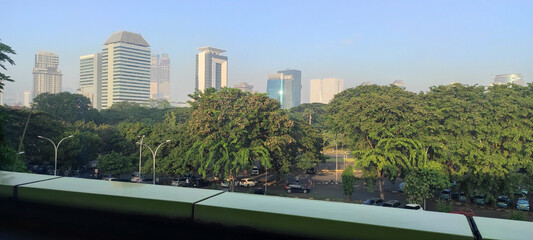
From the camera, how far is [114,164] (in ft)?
61.4

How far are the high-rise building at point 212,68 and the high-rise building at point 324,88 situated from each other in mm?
20196

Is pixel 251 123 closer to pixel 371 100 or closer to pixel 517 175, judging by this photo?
pixel 371 100

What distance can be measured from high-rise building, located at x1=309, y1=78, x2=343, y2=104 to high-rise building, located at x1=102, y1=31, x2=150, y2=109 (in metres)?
37.5

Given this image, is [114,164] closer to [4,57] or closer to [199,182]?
[199,182]

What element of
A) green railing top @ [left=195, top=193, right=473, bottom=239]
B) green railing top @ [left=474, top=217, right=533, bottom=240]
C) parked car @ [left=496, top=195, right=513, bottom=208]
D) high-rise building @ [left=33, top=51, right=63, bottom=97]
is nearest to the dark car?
parked car @ [left=496, top=195, right=513, bottom=208]

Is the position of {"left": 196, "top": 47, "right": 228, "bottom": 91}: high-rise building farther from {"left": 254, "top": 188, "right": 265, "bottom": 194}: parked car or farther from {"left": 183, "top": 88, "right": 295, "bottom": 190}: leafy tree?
{"left": 254, "top": 188, "right": 265, "bottom": 194}: parked car

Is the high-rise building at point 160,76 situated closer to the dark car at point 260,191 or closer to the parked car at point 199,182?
the parked car at point 199,182

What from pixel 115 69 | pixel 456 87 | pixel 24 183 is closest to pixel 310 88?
pixel 115 69

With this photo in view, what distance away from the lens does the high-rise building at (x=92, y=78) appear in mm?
Result: 83812

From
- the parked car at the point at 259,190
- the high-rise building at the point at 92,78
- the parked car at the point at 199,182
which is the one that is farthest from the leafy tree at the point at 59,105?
the high-rise building at the point at 92,78

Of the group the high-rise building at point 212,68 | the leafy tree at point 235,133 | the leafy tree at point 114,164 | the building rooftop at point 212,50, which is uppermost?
the building rooftop at point 212,50

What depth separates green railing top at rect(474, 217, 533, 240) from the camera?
0.97 metres

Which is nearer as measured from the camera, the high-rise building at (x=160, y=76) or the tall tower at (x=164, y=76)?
the high-rise building at (x=160, y=76)

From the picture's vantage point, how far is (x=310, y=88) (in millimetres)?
82875
